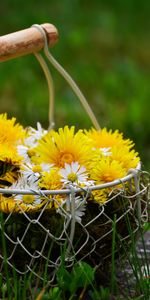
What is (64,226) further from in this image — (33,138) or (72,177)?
(33,138)

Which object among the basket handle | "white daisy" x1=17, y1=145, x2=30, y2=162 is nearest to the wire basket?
"white daisy" x1=17, y1=145, x2=30, y2=162

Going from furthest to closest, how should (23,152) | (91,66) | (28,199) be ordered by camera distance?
1. (91,66)
2. (23,152)
3. (28,199)

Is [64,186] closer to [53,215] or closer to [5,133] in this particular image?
[53,215]

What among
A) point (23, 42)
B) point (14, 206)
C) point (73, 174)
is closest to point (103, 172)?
point (73, 174)

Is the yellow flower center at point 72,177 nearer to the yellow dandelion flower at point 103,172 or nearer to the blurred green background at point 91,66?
the yellow dandelion flower at point 103,172

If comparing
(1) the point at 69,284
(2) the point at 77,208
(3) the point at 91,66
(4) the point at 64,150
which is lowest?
(1) the point at 69,284

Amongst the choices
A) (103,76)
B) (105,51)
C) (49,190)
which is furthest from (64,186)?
(105,51)

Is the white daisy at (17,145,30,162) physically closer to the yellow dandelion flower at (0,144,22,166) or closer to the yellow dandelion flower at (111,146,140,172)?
the yellow dandelion flower at (0,144,22,166)

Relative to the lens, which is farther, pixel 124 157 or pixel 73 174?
pixel 124 157
